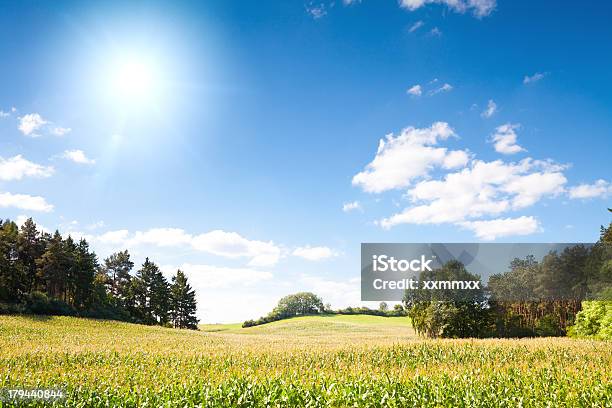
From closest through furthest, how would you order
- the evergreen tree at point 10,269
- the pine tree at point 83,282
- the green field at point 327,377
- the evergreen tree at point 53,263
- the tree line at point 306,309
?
the green field at point 327,377 → the evergreen tree at point 10,269 → the evergreen tree at point 53,263 → the pine tree at point 83,282 → the tree line at point 306,309

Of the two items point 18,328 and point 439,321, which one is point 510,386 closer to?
point 439,321

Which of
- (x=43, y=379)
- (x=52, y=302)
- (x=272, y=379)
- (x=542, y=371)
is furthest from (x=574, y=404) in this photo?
(x=52, y=302)

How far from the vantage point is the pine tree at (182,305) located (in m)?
82.4

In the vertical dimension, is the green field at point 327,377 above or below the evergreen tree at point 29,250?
below

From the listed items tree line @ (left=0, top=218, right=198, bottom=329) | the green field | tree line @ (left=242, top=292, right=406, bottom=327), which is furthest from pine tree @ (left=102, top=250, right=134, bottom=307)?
the green field

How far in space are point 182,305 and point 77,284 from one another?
21499 mm

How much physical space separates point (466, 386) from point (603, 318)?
3160 cm

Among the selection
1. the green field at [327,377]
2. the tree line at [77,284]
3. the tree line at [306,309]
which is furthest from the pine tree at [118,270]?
the green field at [327,377]

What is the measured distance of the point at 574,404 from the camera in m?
13.7

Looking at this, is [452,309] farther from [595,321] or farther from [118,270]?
[118,270]

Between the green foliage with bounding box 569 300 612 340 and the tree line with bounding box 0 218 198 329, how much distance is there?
5685 centimetres

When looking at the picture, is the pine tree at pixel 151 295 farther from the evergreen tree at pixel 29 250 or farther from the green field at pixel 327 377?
→ the green field at pixel 327 377

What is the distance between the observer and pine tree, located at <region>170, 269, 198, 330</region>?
270 feet

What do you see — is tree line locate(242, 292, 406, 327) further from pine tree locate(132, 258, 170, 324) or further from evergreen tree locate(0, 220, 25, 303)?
evergreen tree locate(0, 220, 25, 303)
